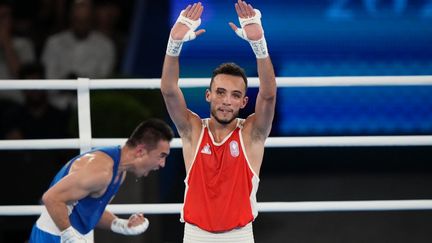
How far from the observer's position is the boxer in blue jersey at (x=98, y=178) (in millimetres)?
5340

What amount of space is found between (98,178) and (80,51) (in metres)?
3.76

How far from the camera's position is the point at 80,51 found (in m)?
8.96


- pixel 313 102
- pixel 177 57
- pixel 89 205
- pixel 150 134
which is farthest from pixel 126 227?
pixel 313 102

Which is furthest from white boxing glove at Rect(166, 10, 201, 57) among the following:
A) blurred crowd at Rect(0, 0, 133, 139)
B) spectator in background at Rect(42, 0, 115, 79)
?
spectator in background at Rect(42, 0, 115, 79)

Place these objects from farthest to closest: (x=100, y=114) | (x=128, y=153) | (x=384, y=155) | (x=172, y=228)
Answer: (x=384, y=155)
(x=172, y=228)
(x=100, y=114)
(x=128, y=153)

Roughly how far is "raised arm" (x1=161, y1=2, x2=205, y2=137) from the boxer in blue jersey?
26 centimetres

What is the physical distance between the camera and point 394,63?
8.11m

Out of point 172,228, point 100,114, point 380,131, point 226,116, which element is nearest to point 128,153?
point 226,116

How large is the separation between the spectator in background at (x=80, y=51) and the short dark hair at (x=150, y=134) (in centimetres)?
343

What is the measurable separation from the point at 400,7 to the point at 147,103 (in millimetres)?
2192

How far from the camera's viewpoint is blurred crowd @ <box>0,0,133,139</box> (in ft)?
27.0

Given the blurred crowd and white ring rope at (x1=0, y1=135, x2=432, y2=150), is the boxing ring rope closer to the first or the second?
white ring rope at (x1=0, y1=135, x2=432, y2=150)

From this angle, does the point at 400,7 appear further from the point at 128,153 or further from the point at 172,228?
the point at 128,153

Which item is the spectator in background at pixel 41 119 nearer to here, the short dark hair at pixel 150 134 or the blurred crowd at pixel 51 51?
the blurred crowd at pixel 51 51
